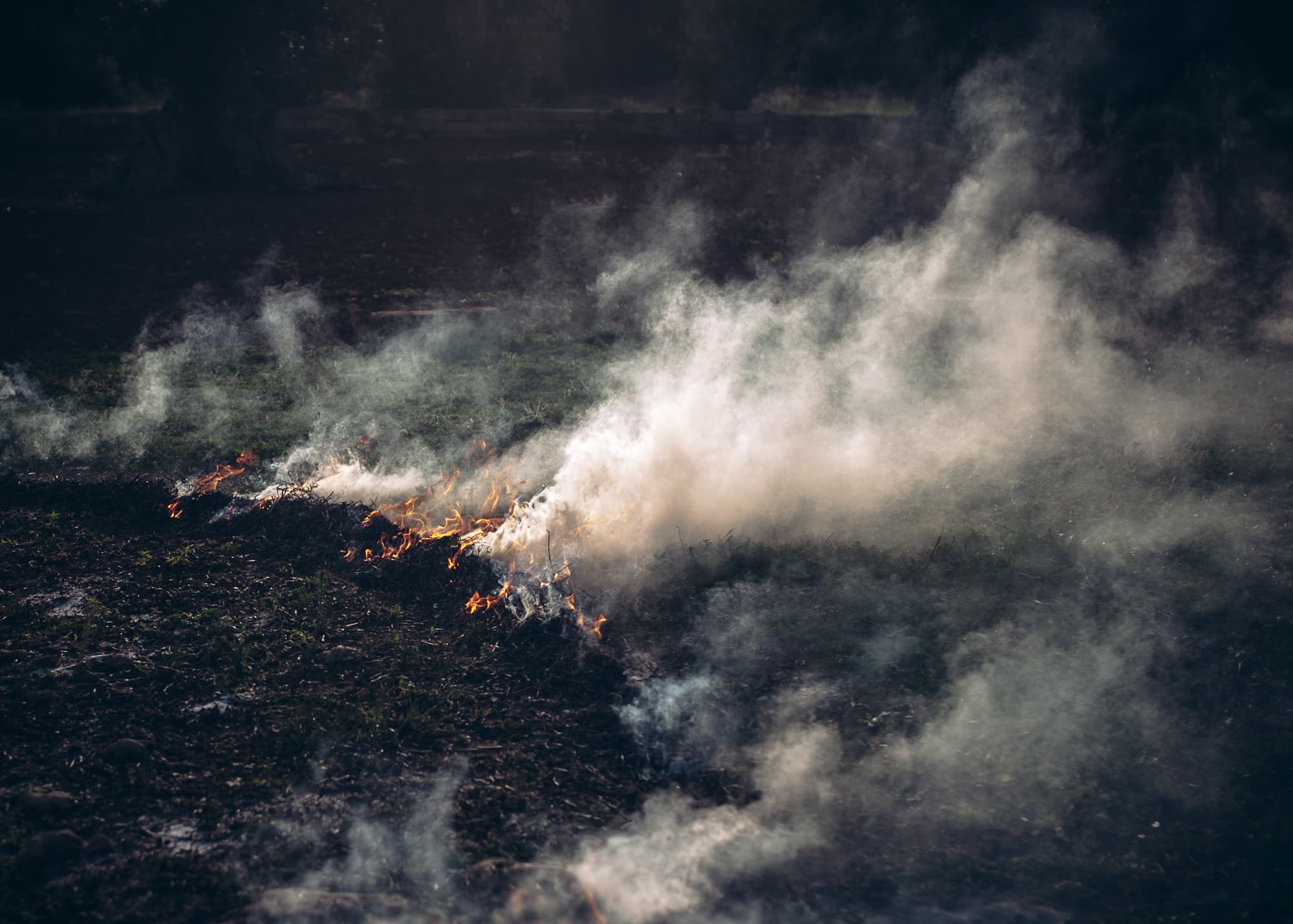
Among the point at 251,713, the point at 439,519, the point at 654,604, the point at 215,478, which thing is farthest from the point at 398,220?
the point at 251,713

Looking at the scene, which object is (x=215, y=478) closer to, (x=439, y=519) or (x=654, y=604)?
(x=439, y=519)

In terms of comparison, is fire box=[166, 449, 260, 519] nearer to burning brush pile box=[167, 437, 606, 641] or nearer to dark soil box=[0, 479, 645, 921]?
burning brush pile box=[167, 437, 606, 641]

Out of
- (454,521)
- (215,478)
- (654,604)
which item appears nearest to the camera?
(654,604)

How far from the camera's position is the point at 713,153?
18.9 metres

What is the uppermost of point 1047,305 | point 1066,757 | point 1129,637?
point 1047,305

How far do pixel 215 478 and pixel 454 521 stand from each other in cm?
244

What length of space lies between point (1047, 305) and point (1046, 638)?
695 cm

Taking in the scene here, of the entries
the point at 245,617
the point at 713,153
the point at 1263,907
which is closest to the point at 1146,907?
the point at 1263,907

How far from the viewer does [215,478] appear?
8062 mm

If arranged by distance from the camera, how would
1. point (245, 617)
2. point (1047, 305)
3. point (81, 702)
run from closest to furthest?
point (81, 702) < point (245, 617) < point (1047, 305)

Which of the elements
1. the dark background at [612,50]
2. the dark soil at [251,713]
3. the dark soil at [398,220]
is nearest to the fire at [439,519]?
the dark soil at [251,713]

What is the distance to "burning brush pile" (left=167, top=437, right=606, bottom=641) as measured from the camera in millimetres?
6316

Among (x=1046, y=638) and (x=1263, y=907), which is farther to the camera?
(x=1046, y=638)

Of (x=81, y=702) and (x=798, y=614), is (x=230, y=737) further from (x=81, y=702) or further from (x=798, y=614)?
(x=798, y=614)
